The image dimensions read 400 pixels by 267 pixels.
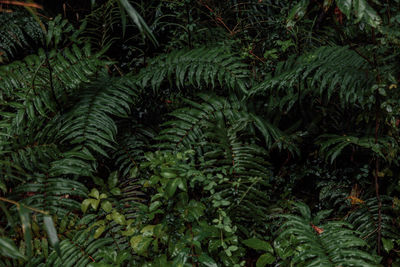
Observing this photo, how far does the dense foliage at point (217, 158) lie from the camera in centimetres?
172

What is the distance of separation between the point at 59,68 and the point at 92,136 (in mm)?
656

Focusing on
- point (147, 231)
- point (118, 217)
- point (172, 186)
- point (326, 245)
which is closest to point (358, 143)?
point (326, 245)

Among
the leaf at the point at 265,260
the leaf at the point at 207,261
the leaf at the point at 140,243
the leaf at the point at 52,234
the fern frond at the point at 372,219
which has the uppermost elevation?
the leaf at the point at 52,234

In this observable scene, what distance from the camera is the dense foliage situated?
172cm

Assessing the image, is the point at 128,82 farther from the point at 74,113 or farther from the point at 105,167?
the point at 105,167

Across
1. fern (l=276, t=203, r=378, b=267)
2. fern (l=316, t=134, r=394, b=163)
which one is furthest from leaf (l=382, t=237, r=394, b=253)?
fern (l=316, t=134, r=394, b=163)

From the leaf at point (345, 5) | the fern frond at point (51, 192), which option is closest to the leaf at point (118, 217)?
the fern frond at point (51, 192)

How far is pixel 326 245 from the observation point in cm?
154

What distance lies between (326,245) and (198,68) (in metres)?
1.45

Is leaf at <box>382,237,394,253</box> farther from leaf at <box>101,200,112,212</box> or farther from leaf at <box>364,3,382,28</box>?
leaf at <box>101,200,112,212</box>

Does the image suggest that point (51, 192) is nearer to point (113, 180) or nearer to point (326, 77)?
point (113, 180)

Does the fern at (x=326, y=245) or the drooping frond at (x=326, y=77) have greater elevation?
the drooping frond at (x=326, y=77)

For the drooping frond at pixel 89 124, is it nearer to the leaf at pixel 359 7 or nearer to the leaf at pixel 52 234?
the leaf at pixel 52 234

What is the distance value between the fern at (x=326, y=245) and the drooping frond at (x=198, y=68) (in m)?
1.05
